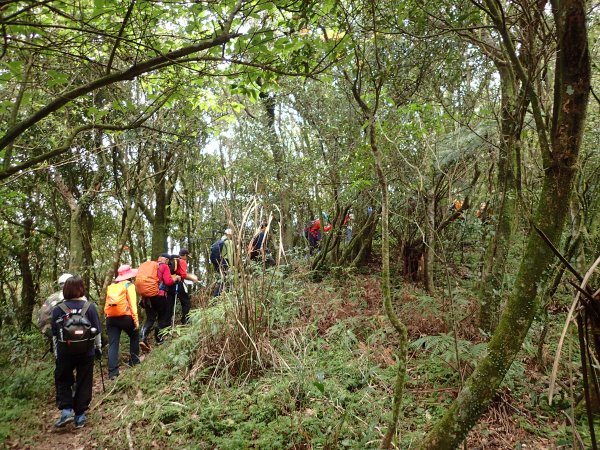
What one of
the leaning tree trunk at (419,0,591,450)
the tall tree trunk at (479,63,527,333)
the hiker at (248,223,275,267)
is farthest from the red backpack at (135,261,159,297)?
the leaning tree trunk at (419,0,591,450)

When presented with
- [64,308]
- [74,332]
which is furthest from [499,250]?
[64,308]

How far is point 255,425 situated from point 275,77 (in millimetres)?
3579

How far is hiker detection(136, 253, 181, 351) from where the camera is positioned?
25.1ft

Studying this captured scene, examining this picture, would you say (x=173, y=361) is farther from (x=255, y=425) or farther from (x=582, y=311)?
(x=582, y=311)

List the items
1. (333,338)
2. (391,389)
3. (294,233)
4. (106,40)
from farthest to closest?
(294,233) < (333,338) < (391,389) < (106,40)

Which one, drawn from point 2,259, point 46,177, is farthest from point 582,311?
point 2,259

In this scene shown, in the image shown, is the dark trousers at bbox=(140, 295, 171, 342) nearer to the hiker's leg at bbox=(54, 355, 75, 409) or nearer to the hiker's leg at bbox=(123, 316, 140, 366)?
the hiker's leg at bbox=(123, 316, 140, 366)

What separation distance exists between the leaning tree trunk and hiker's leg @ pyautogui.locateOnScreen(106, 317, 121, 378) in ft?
18.4

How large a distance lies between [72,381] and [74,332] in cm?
77

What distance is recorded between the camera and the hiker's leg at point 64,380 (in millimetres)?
4992

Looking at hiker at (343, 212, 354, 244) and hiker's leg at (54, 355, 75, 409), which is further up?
hiker at (343, 212, 354, 244)

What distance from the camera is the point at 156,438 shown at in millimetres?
4070

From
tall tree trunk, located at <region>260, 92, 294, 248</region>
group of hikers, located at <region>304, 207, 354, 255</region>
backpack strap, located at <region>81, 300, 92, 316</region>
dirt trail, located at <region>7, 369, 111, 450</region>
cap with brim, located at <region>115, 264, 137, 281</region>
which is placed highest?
tall tree trunk, located at <region>260, 92, 294, 248</region>

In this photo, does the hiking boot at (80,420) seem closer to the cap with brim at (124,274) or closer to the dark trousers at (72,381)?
the dark trousers at (72,381)
